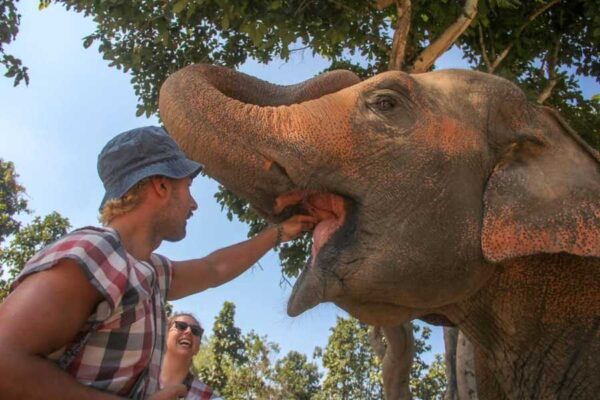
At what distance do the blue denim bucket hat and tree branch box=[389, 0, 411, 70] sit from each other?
4.69 m

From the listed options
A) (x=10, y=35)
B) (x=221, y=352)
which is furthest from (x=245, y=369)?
(x=10, y=35)

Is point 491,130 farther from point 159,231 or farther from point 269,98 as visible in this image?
point 159,231

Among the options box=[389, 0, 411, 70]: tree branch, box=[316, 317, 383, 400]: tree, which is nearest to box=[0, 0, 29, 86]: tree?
box=[389, 0, 411, 70]: tree branch

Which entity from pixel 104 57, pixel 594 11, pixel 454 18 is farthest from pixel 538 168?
pixel 104 57

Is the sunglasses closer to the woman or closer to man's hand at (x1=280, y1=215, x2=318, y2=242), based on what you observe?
the woman

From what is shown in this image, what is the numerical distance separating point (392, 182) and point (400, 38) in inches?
173

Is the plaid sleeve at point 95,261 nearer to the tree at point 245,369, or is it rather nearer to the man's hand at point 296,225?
the man's hand at point 296,225

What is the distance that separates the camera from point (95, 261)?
1903 millimetres

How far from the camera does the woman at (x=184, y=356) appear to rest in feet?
13.0

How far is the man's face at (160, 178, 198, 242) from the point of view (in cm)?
241

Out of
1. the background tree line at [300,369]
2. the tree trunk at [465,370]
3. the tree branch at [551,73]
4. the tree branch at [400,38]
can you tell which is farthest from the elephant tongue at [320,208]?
the background tree line at [300,369]

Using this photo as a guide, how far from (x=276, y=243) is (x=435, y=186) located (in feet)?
2.33

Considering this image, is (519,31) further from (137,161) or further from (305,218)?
(137,161)

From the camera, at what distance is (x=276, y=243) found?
3.03m
